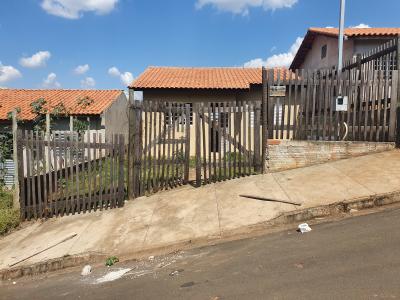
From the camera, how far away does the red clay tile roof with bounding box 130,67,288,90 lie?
1558 cm

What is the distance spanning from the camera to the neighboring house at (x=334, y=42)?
16156mm

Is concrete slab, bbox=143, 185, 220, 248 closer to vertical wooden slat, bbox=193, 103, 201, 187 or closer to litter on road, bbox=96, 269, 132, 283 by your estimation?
vertical wooden slat, bbox=193, 103, 201, 187

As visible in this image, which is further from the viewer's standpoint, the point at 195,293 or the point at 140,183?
the point at 140,183

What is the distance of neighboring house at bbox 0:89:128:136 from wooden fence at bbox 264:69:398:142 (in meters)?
8.92

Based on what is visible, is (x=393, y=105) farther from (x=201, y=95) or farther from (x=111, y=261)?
(x=201, y=95)

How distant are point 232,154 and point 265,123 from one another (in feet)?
3.48

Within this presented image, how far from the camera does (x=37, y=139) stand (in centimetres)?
746

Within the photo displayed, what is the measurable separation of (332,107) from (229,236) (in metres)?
4.42

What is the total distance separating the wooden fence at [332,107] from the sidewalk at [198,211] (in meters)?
0.71

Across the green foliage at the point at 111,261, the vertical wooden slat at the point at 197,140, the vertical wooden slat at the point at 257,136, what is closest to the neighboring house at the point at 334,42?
the vertical wooden slat at the point at 257,136

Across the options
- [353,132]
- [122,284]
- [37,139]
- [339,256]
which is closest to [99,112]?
[37,139]

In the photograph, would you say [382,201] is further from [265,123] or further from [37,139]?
[37,139]

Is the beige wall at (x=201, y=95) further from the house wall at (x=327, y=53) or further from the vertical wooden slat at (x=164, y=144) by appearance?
the vertical wooden slat at (x=164, y=144)

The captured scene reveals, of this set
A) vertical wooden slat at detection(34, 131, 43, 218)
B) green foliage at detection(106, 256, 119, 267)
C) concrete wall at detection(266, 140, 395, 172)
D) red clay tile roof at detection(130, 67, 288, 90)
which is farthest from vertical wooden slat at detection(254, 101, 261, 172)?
red clay tile roof at detection(130, 67, 288, 90)
